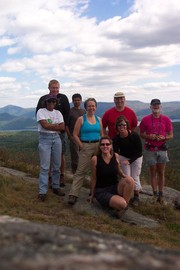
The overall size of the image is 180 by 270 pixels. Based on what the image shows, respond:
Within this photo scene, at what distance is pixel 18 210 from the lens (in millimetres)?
7805

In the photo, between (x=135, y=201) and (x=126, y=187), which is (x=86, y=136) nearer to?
(x=126, y=187)

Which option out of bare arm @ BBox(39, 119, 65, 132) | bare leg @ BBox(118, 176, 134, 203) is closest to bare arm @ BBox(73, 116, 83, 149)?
bare arm @ BBox(39, 119, 65, 132)

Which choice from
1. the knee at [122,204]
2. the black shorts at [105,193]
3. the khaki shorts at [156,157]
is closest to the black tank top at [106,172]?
the black shorts at [105,193]

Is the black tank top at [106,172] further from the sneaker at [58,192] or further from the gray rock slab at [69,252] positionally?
the gray rock slab at [69,252]

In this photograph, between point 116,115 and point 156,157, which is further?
point 156,157

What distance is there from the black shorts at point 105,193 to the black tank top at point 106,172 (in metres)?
0.11

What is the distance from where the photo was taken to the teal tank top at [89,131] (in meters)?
8.32

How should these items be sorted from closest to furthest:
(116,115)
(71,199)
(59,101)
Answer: (71,199) < (116,115) < (59,101)

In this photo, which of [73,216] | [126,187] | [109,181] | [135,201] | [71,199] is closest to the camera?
[73,216]

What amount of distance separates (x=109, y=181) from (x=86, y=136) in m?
1.31

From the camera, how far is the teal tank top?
328 inches

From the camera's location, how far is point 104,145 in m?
7.93

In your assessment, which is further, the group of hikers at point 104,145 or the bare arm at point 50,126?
the bare arm at point 50,126

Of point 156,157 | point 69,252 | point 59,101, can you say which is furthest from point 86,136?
point 69,252
